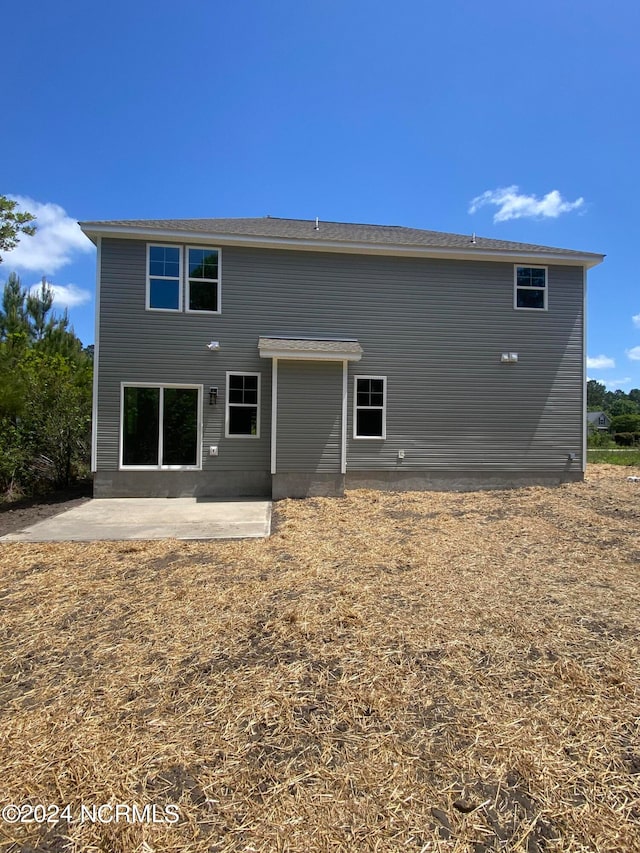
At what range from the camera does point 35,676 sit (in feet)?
8.93

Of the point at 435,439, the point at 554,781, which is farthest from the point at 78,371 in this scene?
the point at 554,781

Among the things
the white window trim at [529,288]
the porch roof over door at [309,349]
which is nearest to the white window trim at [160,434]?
the porch roof over door at [309,349]

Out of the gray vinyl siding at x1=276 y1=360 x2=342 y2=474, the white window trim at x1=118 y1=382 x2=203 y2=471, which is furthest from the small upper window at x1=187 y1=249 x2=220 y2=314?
the gray vinyl siding at x1=276 y1=360 x2=342 y2=474

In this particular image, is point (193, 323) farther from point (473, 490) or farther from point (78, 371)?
point (473, 490)

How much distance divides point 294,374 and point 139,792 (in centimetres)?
788

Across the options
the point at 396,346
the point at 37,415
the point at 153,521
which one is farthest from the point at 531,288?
the point at 37,415

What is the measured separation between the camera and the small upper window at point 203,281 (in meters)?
9.59

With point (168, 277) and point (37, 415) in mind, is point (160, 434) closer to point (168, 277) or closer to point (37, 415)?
point (37, 415)

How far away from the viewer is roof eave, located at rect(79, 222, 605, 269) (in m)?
9.10

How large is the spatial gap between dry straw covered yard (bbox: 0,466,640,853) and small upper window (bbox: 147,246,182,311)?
6.26 metres

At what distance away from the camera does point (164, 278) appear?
949 cm

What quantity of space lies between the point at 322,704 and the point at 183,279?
29.7ft

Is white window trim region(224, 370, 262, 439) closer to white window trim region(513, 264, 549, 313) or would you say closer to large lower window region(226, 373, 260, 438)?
large lower window region(226, 373, 260, 438)

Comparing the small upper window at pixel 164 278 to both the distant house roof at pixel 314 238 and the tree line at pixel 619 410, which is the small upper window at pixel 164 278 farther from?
the tree line at pixel 619 410
